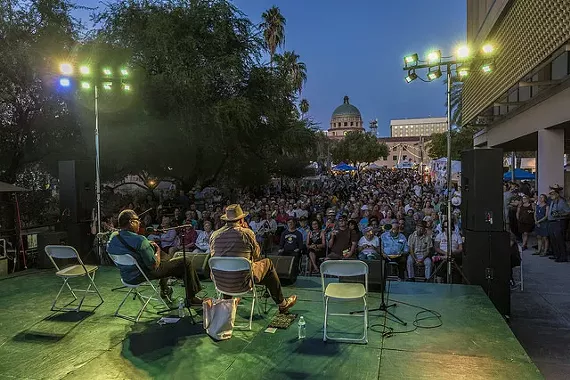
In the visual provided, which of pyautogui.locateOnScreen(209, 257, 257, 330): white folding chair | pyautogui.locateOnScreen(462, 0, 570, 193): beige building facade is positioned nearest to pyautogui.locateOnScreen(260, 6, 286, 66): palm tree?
pyautogui.locateOnScreen(462, 0, 570, 193): beige building facade

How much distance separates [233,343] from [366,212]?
7283mm

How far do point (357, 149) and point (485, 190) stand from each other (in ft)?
189

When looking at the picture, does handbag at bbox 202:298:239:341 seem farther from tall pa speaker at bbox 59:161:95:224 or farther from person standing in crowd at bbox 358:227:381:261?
tall pa speaker at bbox 59:161:95:224

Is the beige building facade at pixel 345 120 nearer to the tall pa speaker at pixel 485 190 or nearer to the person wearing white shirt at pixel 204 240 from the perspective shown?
the person wearing white shirt at pixel 204 240

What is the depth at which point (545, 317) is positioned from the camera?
→ 5.80m

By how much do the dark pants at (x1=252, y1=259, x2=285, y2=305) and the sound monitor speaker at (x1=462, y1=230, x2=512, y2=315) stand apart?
2.90 metres

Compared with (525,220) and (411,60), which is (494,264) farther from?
(525,220)

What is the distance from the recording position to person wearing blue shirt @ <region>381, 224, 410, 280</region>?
764 cm

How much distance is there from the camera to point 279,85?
59.7 ft

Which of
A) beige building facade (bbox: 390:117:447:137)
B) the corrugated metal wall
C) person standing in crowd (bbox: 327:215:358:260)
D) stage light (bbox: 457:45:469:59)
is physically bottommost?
person standing in crowd (bbox: 327:215:358:260)

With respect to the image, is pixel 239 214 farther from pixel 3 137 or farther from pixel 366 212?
pixel 3 137

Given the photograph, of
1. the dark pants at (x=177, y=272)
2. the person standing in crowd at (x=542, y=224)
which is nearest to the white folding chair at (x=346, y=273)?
the dark pants at (x=177, y=272)

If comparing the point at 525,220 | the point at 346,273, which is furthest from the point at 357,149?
the point at 346,273

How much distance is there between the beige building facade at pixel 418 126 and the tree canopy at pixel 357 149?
80.1m
